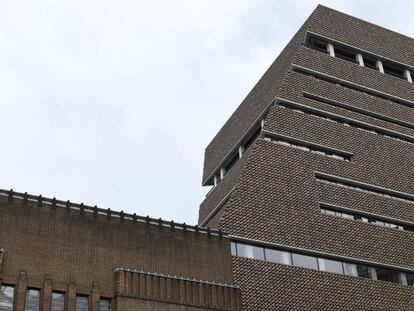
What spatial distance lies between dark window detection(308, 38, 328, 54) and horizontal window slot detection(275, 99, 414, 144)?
826cm

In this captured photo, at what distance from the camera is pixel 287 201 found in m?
42.1

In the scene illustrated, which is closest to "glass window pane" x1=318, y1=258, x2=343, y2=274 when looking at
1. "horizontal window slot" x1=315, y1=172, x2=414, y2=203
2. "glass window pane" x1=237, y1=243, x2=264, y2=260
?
"glass window pane" x1=237, y1=243, x2=264, y2=260

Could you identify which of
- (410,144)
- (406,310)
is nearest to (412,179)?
(410,144)

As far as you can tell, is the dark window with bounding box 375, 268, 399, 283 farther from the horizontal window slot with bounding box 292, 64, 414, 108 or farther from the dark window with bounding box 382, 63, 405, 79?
the dark window with bounding box 382, 63, 405, 79

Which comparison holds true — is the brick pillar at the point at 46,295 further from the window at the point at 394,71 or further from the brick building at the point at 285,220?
the window at the point at 394,71

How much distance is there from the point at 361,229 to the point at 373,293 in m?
4.67

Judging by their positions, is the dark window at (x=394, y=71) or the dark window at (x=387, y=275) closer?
the dark window at (x=387, y=275)

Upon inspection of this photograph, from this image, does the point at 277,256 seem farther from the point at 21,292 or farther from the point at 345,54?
the point at 345,54

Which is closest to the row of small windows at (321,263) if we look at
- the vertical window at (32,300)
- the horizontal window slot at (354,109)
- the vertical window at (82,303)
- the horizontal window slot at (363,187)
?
the horizontal window slot at (363,187)

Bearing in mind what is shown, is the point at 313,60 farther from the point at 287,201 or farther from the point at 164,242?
the point at 164,242

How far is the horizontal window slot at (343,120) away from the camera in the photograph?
49.9 m

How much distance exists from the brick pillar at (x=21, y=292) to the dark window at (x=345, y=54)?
36492 mm

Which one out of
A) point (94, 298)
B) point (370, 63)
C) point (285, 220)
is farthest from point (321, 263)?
point (370, 63)

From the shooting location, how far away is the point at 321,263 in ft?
134
